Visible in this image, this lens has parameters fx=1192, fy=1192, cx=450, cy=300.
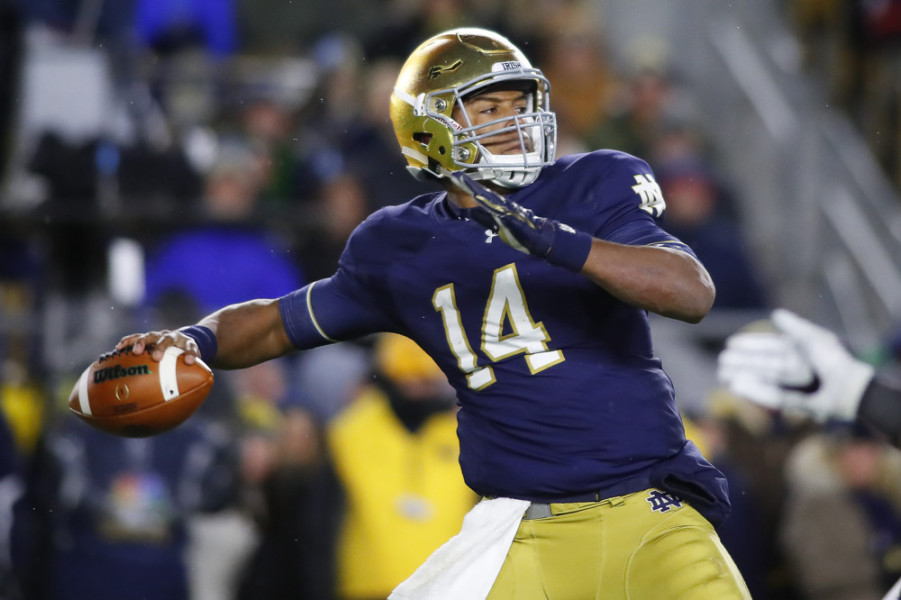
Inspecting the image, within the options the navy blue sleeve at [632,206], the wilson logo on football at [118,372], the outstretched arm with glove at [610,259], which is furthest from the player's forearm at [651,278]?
the wilson logo on football at [118,372]

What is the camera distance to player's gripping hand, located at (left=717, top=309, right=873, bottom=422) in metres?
3.71

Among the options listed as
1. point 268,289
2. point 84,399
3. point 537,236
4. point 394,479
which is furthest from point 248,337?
point 268,289

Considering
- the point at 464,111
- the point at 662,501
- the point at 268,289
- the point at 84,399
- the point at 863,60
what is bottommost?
the point at 268,289

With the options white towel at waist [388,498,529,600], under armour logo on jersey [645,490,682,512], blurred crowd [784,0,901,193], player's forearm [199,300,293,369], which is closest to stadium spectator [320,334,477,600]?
player's forearm [199,300,293,369]

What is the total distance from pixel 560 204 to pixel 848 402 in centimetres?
130

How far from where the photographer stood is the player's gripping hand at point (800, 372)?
12.2 feet

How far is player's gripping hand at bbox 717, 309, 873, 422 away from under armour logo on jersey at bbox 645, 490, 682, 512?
107 cm

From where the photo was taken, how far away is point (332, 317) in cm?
332

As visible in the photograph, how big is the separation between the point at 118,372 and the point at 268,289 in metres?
3.08

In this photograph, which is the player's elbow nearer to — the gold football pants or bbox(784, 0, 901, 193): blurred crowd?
the gold football pants

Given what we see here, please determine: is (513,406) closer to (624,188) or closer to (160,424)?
(624,188)

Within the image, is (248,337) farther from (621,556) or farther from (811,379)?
(811,379)

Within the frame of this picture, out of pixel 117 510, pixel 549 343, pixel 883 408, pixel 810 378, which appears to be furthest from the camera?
pixel 117 510

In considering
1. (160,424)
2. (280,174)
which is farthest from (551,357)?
(280,174)
